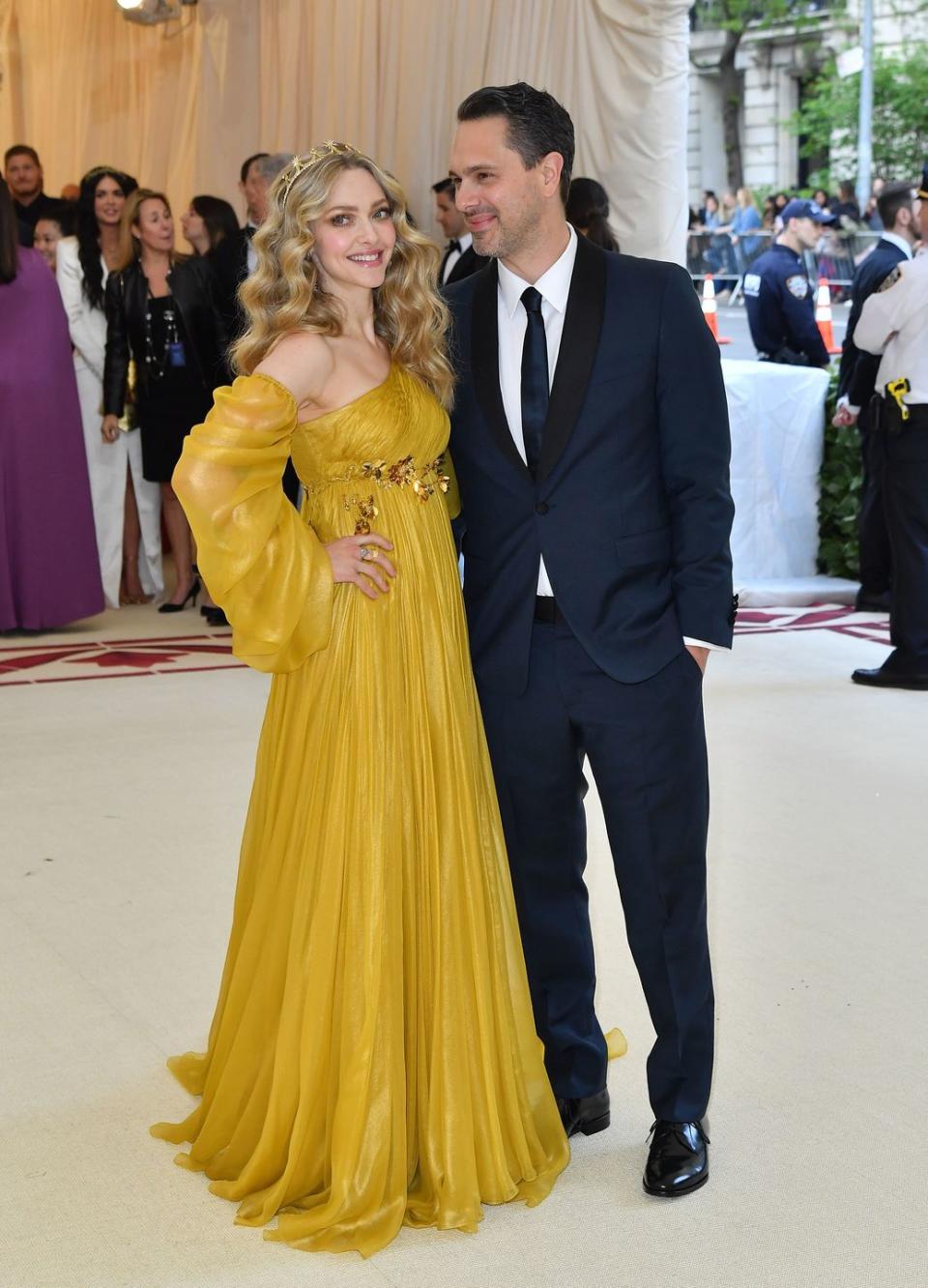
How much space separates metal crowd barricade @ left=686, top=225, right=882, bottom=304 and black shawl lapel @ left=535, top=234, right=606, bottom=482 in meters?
20.6

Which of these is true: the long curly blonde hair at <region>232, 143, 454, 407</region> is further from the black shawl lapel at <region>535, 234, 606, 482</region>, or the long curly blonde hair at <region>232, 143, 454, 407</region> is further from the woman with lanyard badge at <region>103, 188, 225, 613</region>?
the woman with lanyard badge at <region>103, 188, 225, 613</region>

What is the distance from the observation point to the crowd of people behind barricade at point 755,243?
2288cm

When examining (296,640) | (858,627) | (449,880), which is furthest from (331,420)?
(858,627)

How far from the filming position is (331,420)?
8.55 ft

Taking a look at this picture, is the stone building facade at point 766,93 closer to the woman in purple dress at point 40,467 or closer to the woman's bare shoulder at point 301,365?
the woman in purple dress at point 40,467

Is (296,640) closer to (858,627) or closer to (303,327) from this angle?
(303,327)

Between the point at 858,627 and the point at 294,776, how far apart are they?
203 inches

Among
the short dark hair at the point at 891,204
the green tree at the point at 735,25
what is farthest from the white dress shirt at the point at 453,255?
the green tree at the point at 735,25

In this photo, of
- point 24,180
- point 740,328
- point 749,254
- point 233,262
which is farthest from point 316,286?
point 749,254

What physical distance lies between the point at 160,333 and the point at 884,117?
30.0 m

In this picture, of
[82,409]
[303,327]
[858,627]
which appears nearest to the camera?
[303,327]

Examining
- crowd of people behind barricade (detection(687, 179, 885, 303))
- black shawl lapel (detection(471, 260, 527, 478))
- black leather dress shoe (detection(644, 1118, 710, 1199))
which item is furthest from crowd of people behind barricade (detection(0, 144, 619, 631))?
crowd of people behind barricade (detection(687, 179, 885, 303))

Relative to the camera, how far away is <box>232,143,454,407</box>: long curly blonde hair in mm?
2564

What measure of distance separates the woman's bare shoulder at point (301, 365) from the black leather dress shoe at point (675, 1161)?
4.32ft
